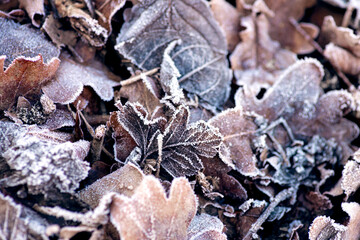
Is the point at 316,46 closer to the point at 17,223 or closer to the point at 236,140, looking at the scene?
the point at 236,140

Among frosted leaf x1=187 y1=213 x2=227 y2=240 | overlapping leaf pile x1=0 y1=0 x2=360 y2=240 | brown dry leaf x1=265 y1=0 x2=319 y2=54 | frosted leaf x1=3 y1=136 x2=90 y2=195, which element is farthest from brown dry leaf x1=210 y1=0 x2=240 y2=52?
frosted leaf x1=3 y1=136 x2=90 y2=195

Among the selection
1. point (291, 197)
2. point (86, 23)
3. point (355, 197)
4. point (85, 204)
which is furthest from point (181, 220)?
point (86, 23)

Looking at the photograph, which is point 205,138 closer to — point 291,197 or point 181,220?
point 181,220

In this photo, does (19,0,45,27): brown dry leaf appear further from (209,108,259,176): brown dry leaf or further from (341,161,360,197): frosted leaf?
(341,161,360,197): frosted leaf

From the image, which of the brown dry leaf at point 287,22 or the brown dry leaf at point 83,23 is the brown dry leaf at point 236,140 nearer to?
the brown dry leaf at point 83,23

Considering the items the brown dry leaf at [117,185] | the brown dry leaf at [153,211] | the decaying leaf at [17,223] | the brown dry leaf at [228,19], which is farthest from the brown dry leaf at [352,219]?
the decaying leaf at [17,223]
